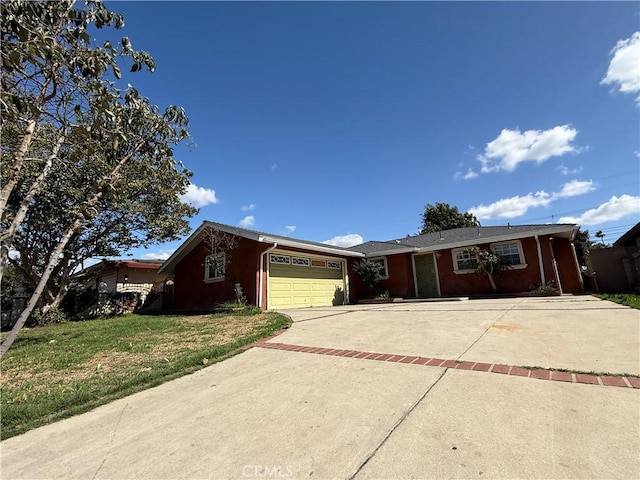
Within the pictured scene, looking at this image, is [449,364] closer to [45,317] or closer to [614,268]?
[614,268]

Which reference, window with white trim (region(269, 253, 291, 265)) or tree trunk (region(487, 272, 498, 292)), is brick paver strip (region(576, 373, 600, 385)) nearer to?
window with white trim (region(269, 253, 291, 265))

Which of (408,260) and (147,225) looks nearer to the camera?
(147,225)

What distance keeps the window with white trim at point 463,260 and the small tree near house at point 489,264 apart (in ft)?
1.88

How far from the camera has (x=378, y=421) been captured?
2.47 meters

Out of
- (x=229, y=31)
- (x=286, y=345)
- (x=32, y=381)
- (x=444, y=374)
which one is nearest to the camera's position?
(x=444, y=374)

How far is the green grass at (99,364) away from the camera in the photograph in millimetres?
3332

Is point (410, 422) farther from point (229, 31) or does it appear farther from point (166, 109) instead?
point (229, 31)

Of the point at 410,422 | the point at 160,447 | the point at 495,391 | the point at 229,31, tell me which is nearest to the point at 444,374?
the point at 495,391

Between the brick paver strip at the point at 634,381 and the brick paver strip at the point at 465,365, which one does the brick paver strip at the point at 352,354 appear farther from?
the brick paver strip at the point at 634,381

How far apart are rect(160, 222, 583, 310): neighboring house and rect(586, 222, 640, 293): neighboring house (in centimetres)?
122

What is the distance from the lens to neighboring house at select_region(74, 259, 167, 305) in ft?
54.5

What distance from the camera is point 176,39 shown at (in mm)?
6992

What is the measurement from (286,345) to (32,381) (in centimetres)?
369
